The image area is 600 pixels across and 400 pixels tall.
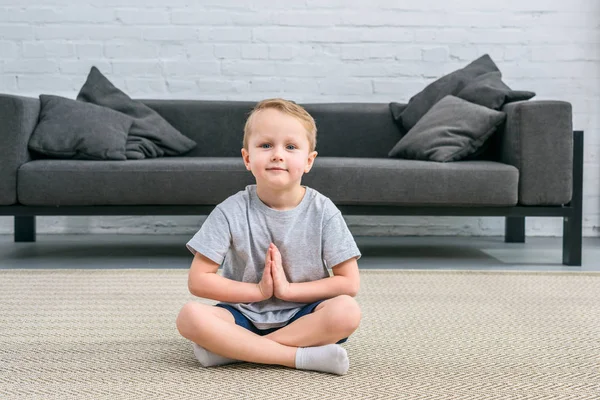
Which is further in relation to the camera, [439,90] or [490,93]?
[439,90]

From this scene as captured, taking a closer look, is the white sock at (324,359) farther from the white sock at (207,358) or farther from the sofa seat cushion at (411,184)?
the sofa seat cushion at (411,184)

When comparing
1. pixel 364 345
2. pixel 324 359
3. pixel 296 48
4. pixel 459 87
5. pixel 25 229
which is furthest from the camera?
pixel 296 48

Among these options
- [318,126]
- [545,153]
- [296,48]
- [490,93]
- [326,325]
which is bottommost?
[326,325]

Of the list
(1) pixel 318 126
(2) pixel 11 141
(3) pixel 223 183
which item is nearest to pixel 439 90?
(1) pixel 318 126

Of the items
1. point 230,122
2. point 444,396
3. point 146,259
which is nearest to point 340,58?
point 230,122

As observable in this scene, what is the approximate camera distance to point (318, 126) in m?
3.58

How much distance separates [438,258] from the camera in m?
3.18

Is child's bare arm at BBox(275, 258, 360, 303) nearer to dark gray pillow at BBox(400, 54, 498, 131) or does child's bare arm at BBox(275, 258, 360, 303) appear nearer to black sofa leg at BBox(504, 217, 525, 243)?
dark gray pillow at BBox(400, 54, 498, 131)

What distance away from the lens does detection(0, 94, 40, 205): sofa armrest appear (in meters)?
2.83

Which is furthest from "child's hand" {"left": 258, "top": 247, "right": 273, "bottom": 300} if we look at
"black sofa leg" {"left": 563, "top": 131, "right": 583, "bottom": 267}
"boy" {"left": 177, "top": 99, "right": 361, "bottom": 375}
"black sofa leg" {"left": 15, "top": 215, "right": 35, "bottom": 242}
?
"black sofa leg" {"left": 15, "top": 215, "right": 35, "bottom": 242}

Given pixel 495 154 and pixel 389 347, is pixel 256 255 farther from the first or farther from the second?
pixel 495 154

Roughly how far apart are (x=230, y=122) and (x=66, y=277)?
129 cm

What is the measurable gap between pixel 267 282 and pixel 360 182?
1.51 m

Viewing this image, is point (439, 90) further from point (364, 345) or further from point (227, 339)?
point (227, 339)
